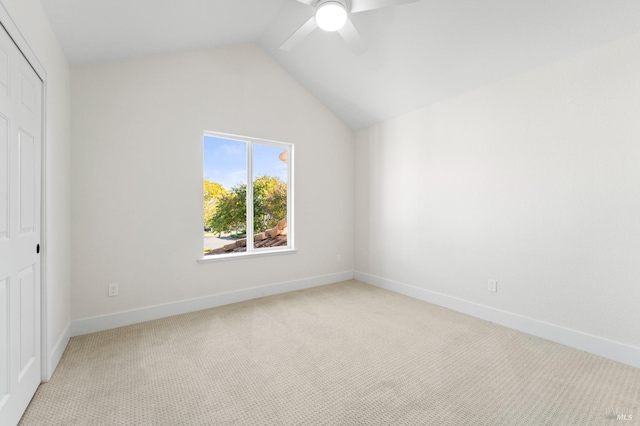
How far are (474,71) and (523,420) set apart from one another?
112 inches

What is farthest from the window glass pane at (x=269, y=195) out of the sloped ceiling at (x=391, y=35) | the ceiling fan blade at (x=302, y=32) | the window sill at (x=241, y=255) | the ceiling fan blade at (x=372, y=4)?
the ceiling fan blade at (x=372, y=4)

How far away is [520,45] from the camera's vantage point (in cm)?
252

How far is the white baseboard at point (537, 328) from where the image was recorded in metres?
2.27

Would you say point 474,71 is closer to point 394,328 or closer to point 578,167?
point 578,167

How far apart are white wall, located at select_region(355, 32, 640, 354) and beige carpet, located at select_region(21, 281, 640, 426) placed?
0.45 metres

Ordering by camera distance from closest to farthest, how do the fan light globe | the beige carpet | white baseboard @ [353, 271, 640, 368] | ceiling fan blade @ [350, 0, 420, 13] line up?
the beige carpet → ceiling fan blade @ [350, 0, 420, 13] → the fan light globe → white baseboard @ [353, 271, 640, 368]

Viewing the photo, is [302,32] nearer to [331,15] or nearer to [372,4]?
[331,15]

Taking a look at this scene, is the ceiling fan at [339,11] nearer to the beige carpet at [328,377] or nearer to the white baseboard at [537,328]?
the beige carpet at [328,377]

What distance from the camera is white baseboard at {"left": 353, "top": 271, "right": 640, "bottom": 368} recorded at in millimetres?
2273

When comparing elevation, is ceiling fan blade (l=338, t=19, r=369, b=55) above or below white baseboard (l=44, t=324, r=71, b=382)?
above

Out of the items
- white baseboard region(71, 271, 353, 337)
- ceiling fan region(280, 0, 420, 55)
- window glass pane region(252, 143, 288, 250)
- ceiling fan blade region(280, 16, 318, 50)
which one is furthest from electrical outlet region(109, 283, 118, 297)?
Answer: ceiling fan region(280, 0, 420, 55)

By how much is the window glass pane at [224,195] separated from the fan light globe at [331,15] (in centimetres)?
197

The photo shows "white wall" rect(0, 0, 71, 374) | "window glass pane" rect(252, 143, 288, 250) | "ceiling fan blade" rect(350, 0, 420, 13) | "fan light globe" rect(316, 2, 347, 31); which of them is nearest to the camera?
"white wall" rect(0, 0, 71, 374)

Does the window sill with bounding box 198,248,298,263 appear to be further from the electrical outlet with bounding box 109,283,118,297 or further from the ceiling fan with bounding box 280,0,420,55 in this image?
the ceiling fan with bounding box 280,0,420,55
